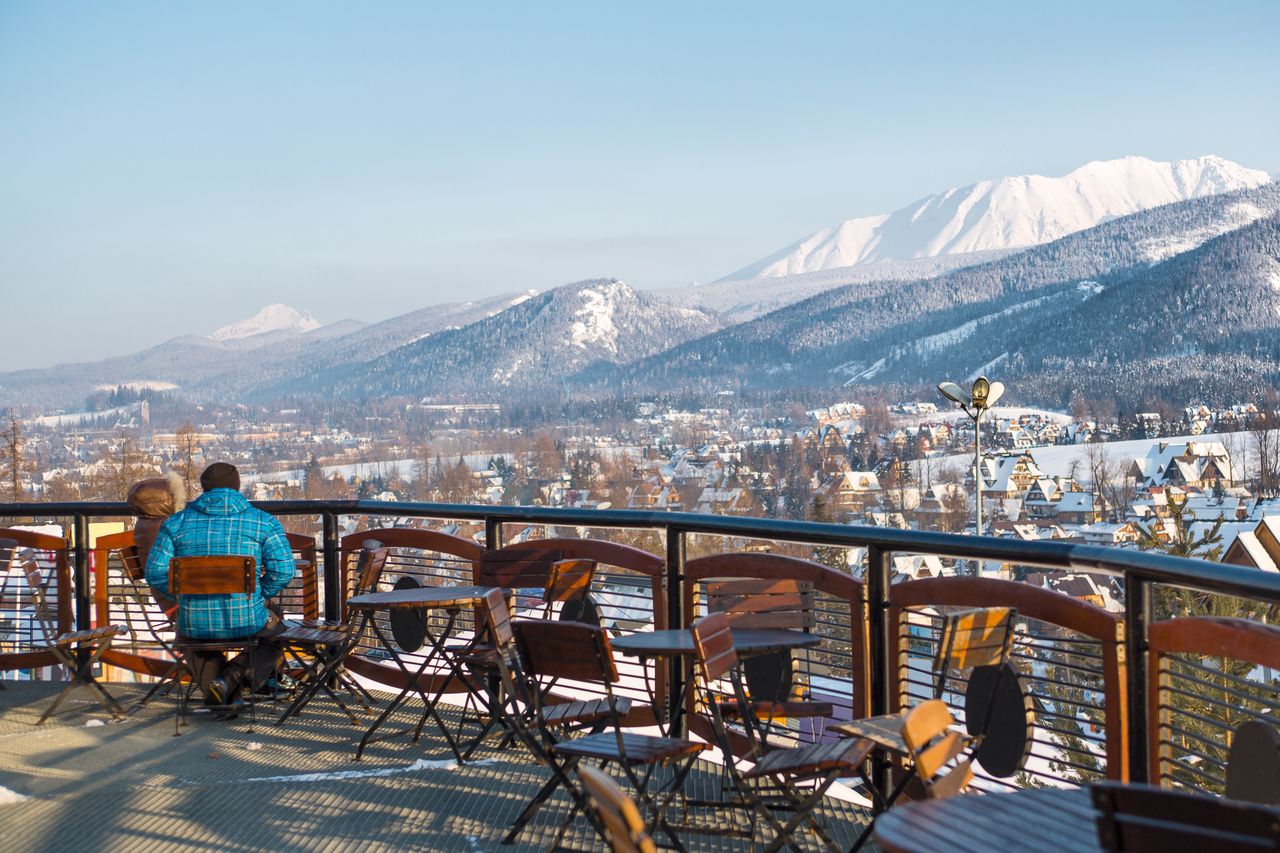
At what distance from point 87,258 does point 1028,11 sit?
2730 inches

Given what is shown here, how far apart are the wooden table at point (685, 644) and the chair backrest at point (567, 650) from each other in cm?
25

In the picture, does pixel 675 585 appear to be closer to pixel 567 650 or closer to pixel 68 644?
pixel 567 650

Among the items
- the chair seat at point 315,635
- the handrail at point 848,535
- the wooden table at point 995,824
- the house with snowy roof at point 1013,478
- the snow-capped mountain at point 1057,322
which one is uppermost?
the snow-capped mountain at point 1057,322

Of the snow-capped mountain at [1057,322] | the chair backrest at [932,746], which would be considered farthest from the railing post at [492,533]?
the snow-capped mountain at [1057,322]

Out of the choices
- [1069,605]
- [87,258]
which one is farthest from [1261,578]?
[87,258]

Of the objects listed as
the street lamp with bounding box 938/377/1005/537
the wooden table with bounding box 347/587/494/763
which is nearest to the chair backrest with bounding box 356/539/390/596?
the wooden table with bounding box 347/587/494/763

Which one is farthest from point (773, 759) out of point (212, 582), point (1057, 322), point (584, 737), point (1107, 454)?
point (1057, 322)

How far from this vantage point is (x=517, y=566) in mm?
6699

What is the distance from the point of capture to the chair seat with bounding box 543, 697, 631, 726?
4996 mm

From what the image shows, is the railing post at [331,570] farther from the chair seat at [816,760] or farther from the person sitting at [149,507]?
the chair seat at [816,760]

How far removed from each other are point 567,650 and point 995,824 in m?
2.21

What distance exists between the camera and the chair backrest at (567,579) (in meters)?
6.19

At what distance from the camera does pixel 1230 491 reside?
210 feet

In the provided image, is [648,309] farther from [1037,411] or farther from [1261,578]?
[1261,578]
